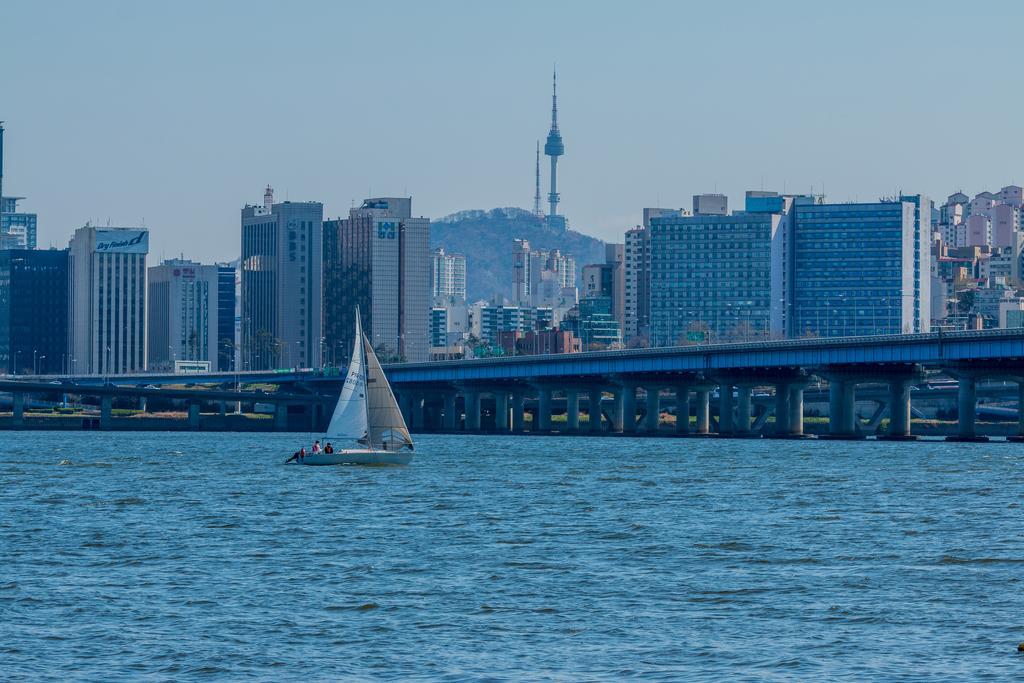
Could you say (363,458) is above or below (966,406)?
below

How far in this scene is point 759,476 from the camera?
117 meters

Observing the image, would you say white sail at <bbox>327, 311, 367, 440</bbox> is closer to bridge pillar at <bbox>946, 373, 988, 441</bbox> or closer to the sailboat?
the sailboat

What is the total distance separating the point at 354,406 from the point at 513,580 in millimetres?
68610

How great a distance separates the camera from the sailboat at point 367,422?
123 m

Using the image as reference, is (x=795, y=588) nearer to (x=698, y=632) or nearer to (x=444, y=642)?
(x=698, y=632)

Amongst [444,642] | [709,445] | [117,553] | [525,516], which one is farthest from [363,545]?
[709,445]

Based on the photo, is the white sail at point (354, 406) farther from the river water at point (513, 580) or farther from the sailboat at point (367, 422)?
the river water at point (513, 580)

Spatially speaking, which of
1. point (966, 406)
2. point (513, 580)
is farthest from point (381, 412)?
point (966, 406)

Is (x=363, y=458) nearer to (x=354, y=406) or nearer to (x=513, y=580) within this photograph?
(x=354, y=406)

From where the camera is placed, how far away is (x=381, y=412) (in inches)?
4916

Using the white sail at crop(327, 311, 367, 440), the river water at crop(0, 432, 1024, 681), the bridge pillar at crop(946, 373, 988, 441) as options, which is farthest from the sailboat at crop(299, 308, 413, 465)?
the bridge pillar at crop(946, 373, 988, 441)

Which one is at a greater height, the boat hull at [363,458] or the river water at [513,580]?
the boat hull at [363,458]

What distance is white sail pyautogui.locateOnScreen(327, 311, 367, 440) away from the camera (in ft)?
408

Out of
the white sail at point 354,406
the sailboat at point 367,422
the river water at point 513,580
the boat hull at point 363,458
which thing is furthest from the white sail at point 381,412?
the river water at point 513,580
